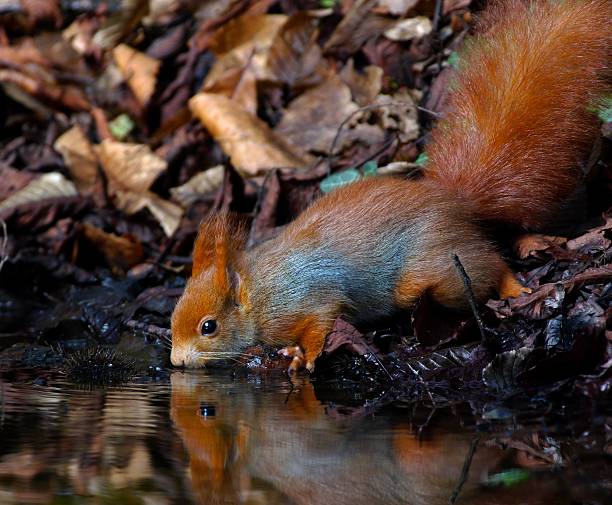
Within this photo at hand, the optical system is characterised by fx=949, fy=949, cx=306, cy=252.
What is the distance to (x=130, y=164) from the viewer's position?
746 cm

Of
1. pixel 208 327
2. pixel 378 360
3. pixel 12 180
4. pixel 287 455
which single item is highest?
pixel 287 455

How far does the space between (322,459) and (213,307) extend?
2207mm

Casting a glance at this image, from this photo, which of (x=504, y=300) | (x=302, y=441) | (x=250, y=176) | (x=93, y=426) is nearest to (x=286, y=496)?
(x=302, y=441)

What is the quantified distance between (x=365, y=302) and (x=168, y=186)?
3.21 metres

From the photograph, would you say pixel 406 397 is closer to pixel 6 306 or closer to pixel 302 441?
pixel 302 441

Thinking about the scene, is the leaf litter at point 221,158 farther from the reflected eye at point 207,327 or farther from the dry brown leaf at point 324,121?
the reflected eye at point 207,327

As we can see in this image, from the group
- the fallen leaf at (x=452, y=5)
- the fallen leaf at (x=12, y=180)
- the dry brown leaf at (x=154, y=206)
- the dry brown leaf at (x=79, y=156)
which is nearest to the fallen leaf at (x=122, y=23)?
the dry brown leaf at (x=79, y=156)

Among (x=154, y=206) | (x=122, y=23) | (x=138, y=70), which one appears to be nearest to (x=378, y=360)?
(x=154, y=206)

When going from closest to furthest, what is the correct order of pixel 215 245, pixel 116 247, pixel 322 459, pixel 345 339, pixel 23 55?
pixel 322 459 → pixel 345 339 → pixel 215 245 → pixel 116 247 → pixel 23 55

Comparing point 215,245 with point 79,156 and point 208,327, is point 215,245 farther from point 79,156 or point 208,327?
point 79,156

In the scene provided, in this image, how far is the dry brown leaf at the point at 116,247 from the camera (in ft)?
21.5

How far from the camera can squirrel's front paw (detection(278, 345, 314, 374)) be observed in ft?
14.4

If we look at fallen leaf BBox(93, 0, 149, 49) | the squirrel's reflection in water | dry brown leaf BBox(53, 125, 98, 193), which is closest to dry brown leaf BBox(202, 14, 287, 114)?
dry brown leaf BBox(53, 125, 98, 193)

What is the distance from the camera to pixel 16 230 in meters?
7.01
